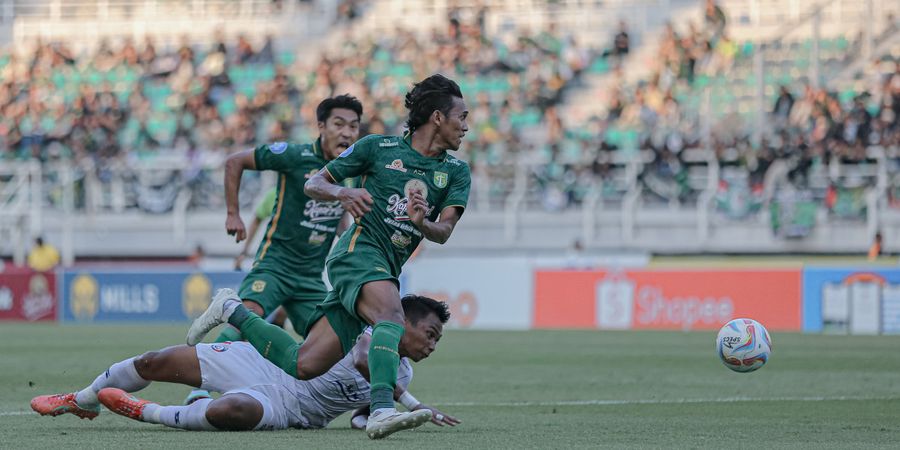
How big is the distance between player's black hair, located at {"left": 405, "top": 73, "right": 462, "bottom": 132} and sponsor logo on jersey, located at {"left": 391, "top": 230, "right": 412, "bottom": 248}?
1.95 feet

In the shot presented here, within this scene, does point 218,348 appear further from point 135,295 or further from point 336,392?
point 135,295

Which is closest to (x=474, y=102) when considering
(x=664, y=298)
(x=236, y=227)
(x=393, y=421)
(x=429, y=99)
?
(x=664, y=298)

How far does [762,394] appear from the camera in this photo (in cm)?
1099

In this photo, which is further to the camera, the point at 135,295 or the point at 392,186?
the point at 135,295

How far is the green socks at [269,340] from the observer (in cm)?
761

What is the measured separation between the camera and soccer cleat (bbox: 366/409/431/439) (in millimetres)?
6746

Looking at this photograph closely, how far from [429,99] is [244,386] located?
183cm

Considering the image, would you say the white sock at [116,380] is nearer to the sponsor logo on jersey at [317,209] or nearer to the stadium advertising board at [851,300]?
the sponsor logo on jersey at [317,209]

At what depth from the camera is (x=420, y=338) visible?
7.61m

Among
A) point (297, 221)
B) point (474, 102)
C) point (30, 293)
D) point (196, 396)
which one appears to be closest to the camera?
point (196, 396)

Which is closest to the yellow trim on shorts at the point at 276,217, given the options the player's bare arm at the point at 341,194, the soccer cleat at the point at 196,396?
the soccer cleat at the point at 196,396

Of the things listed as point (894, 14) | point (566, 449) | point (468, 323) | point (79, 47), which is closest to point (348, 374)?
point (566, 449)

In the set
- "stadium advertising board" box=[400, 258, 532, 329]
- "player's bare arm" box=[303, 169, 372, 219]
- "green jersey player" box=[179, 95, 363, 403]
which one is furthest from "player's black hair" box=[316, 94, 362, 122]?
"stadium advertising board" box=[400, 258, 532, 329]

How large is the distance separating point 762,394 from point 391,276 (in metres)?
4.38
